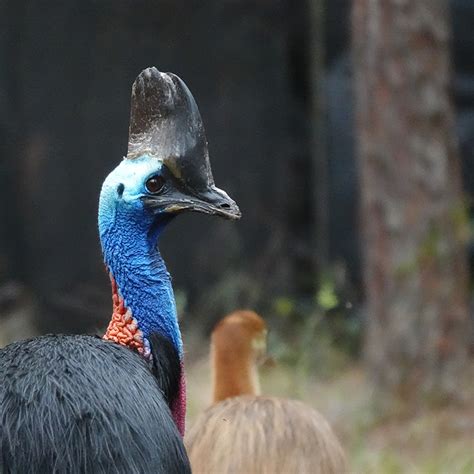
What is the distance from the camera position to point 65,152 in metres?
8.57

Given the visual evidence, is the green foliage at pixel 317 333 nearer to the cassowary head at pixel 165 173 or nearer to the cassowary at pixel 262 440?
the cassowary at pixel 262 440

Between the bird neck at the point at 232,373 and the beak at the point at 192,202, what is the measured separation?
166 centimetres

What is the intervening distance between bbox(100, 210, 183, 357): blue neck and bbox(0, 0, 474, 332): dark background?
14.4 feet

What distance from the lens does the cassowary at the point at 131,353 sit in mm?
3502

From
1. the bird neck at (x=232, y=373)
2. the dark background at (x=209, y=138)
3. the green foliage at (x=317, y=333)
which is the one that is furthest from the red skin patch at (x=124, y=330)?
the dark background at (x=209, y=138)

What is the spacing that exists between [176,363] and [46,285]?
15.6 feet

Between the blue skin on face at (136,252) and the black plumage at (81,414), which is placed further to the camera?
the blue skin on face at (136,252)

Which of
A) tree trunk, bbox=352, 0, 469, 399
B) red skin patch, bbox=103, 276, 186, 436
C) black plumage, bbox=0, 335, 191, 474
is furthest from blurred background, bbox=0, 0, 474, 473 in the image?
black plumage, bbox=0, 335, 191, 474

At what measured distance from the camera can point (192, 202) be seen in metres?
3.86

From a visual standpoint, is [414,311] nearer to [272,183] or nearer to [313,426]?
[272,183]

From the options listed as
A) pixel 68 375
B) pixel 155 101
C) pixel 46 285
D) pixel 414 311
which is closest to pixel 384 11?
pixel 414 311

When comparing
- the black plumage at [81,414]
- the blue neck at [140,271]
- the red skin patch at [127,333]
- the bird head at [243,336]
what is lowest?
the bird head at [243,336]

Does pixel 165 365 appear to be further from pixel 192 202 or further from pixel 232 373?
pixel 232 373

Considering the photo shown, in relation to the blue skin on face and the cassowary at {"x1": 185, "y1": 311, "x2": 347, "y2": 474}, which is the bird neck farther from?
the blue skin on face
